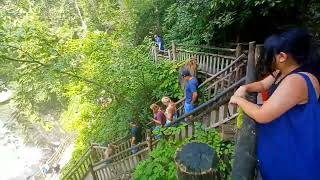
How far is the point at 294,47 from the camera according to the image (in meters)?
1.91

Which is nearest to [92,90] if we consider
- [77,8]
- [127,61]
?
[127,61]

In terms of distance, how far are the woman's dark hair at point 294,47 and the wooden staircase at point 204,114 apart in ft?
7.35

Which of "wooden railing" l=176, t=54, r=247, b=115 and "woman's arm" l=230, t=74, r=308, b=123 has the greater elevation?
"woman's arm" l=230, t=74, r=308, b=123

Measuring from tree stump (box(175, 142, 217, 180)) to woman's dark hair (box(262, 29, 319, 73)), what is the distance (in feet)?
2.64

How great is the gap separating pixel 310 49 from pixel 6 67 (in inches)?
507

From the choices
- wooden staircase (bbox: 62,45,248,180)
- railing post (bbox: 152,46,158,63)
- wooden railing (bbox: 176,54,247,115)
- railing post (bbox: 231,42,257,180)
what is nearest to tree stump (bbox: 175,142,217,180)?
railing post (bbox: 231,42,257,180)

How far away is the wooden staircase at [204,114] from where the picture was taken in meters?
4.75

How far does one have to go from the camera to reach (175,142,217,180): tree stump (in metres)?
1.35

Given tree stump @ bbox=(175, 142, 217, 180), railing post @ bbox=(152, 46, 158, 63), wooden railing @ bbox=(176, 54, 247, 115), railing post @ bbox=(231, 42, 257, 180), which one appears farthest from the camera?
railing post @ bbox=(152, 46, 158, 63)

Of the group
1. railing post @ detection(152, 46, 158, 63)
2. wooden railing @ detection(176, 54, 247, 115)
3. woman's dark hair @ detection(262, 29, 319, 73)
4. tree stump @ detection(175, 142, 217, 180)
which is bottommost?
railing post @ detection(152, 46, 158, 63)

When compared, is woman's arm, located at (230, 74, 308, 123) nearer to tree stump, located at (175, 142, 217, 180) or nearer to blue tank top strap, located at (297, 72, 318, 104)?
blue tank top strap, located at (297, 72, 318, 104)

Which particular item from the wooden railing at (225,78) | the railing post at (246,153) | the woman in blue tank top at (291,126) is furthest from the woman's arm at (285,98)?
the wooden railing at (225,78)

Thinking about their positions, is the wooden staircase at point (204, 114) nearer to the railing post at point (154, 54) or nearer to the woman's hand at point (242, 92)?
the railing post at point (154, 54)

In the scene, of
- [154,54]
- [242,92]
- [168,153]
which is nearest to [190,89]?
[168,153]
